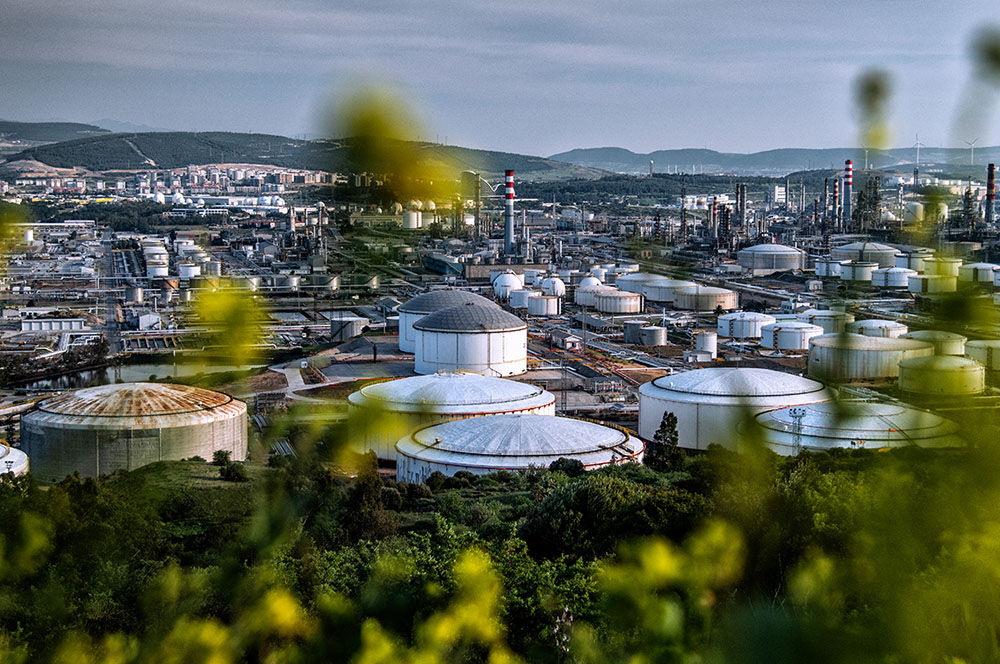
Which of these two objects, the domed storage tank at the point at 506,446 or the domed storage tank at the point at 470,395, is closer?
the domed storage tank at the point at 506,446

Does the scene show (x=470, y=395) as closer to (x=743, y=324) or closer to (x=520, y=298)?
(x=743, y=324)

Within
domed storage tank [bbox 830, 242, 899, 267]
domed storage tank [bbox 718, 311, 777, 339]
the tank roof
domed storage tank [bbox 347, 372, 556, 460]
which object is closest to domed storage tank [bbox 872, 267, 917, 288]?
domed storage tank [bbox 830, 242, 899, 267]

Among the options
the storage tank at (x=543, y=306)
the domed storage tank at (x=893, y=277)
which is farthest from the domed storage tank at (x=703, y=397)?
the domed storage tank at (x=893, y=277)

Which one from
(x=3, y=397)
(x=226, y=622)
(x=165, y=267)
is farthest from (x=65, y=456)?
(x=165, y=267)

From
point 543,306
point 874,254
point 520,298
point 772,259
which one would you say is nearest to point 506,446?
point 543,306

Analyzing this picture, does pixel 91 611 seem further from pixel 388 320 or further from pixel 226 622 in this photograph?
pixel 388 320

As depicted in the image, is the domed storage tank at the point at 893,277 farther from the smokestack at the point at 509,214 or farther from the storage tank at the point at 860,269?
the smokestack at the point at 509,214
